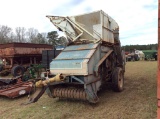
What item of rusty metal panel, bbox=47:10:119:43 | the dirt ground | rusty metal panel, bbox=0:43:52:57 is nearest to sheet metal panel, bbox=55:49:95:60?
rusty metal panel, bbox=47:10:119:43

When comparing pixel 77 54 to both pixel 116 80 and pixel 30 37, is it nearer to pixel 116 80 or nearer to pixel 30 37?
pixel 116 80

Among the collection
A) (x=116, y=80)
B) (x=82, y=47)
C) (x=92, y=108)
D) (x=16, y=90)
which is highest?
(x=82, y=47)

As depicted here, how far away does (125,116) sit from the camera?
15.8ft

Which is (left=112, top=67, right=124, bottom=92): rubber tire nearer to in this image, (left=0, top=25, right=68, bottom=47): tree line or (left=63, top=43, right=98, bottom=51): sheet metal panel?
(left=63, top=43, right=98, bottom=51): sheet metal panel

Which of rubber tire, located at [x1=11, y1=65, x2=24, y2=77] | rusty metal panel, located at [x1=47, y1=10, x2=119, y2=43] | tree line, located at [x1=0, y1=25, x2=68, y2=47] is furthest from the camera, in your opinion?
tree line, located at [x1=0, y1=25, x2=68, y2=47]

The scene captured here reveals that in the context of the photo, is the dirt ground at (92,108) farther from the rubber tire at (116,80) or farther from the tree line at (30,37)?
the tree line at (30,37)

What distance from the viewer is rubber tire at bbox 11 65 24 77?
11.8 metres

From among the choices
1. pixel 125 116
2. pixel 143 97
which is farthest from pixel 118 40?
pixel 125 116

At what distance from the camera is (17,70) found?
12000 millimetres

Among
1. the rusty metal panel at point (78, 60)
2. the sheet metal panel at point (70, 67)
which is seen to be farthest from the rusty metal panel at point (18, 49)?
the sheet metal panel at point (70, 67)

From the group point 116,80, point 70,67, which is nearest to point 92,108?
point 70,67

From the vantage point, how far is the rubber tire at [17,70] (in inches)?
463

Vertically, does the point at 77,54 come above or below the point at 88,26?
below

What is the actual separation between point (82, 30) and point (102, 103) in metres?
2.55
